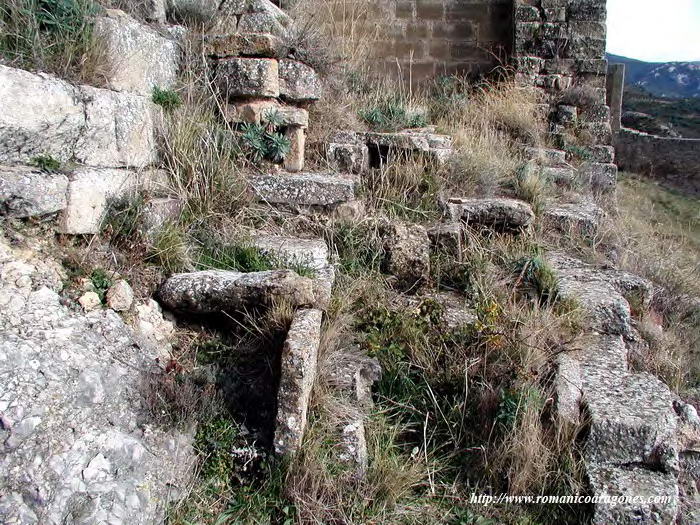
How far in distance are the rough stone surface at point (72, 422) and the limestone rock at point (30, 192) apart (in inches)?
8.5

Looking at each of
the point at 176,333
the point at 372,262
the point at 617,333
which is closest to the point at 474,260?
the point at 372,262

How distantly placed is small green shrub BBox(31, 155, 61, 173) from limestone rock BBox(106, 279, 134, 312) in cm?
66

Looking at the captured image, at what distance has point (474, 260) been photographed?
4254 millimetres

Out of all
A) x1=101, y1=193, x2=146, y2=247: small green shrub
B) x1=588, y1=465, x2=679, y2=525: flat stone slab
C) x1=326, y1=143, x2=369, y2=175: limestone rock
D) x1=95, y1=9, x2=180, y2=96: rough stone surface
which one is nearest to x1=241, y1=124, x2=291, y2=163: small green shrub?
x1=326, y1=143, x2=369, y2=175: limestone rock

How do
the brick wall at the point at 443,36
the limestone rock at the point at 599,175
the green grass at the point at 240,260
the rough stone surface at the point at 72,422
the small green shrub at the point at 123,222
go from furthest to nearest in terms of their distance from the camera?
the brick wall at the point at 443,36
the limestone rock at the point at 599,175
the green grass at the point at 240,260
the small green shrub at the point at 123,222
the rough stone surface at the point at 72,422

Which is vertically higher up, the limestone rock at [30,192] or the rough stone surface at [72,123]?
the rough stone surface at [72,123]

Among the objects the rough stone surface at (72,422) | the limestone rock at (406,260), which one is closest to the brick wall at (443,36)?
the limestone rock at (406,260)

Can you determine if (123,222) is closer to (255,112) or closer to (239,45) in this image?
(255,112)

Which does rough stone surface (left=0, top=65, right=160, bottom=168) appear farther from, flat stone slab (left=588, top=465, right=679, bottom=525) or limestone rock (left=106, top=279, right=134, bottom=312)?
flat stone slab (left=588, top=465, right=679, bottom=525)

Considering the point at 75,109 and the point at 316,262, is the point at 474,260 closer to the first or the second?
the point at 316,262

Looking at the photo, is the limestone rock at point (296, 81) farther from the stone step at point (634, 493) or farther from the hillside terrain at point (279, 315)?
the stone step at point (634, 493)

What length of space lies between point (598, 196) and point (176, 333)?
16.8 feet

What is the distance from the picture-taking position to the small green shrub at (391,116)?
6.12 meters

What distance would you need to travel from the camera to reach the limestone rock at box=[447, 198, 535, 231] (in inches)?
190
